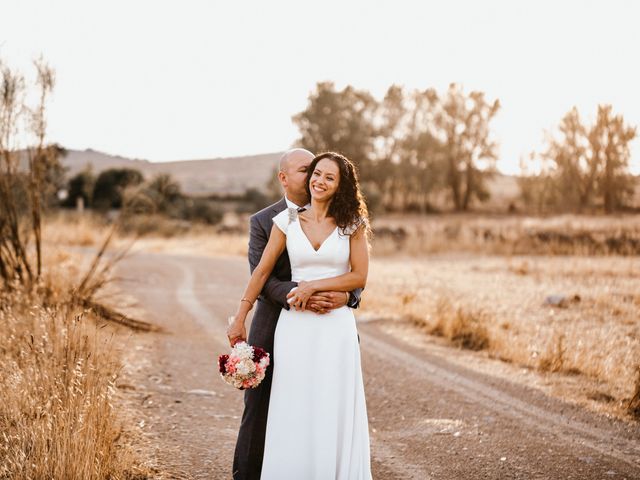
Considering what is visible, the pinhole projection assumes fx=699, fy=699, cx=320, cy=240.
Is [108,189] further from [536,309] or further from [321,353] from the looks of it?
[321,353]

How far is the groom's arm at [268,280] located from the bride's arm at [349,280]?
11cm

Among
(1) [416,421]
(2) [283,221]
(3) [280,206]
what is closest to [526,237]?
(1) [416,421]

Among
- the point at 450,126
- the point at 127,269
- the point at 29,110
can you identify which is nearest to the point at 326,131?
the point at 450,126

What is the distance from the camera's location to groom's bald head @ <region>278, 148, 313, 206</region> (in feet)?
15.4

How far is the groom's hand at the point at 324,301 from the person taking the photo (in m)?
4.18

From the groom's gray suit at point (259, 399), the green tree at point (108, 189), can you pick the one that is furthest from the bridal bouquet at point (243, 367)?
the green tree at point (108, 189)

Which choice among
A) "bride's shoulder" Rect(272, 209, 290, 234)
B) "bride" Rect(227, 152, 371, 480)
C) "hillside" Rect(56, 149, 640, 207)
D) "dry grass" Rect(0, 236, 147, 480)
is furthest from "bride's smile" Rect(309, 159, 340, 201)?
"hillside" Rect(56, 149, 640, 207)

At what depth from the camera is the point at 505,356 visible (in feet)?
29.7

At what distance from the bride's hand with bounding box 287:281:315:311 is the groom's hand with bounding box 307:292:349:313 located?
0.12ft

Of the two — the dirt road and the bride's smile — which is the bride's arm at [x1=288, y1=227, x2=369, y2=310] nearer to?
the bride's smile

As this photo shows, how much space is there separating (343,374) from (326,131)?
47033 millimetres

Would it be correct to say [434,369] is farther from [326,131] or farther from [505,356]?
[326,131]

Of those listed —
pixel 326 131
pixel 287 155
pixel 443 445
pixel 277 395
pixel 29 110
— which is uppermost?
pixel 326 131

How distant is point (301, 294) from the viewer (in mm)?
4164
